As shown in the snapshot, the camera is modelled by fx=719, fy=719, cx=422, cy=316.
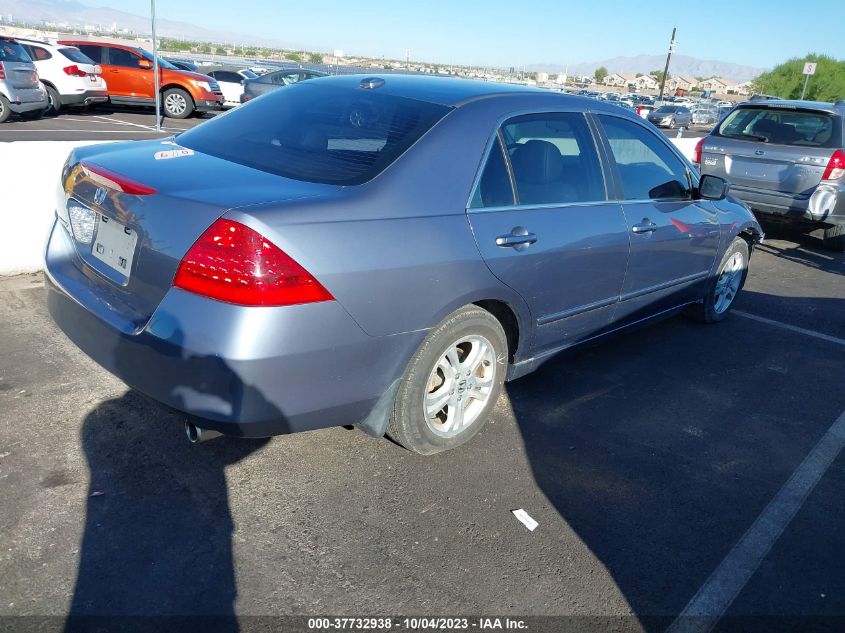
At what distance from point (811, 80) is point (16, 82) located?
204 feet

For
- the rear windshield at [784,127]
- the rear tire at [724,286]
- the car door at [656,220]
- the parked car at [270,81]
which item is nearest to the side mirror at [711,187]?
the car door at [656,220]

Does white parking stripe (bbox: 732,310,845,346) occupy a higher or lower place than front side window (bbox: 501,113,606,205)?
lower

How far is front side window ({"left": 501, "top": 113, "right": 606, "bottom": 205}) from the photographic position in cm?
351

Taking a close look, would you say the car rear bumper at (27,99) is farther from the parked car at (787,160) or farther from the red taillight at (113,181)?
the red taillight at (113,181)

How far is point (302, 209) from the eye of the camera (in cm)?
261

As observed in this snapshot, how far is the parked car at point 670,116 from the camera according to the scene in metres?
38.3

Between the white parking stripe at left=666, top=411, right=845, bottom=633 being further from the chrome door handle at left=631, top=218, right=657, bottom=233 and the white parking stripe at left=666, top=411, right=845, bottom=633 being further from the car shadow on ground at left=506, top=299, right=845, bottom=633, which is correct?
the chrome door handle at left=631, top=218, right=657, bottom=233

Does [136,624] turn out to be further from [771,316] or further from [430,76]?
[771,316]

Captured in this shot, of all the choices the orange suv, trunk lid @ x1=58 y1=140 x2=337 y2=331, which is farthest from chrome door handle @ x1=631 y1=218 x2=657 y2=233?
the orange suv

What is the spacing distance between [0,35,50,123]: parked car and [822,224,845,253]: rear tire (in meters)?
13.7

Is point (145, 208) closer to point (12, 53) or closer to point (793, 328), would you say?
point (793, 328)

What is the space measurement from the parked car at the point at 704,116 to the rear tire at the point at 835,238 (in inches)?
1670

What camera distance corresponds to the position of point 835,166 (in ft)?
26.1

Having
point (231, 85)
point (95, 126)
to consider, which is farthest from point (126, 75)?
point (231, 85)
